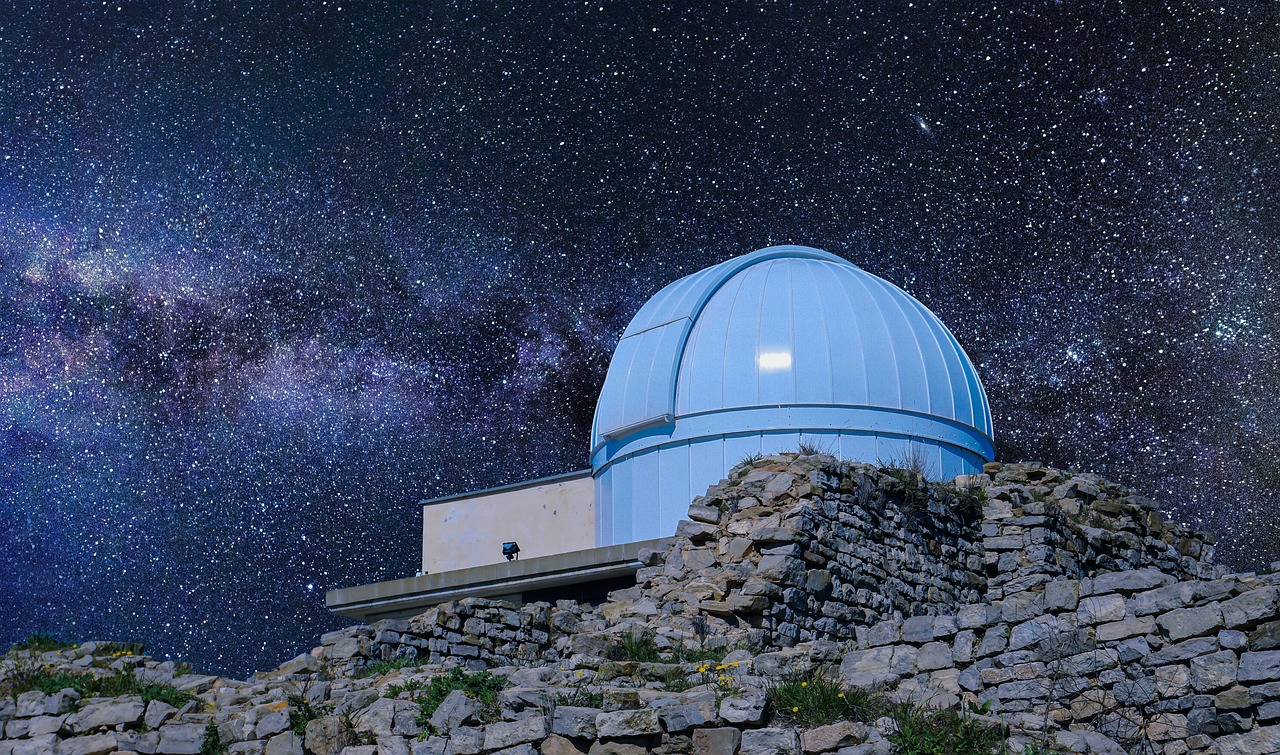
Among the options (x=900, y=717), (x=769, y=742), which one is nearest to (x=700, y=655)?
(x=769, y=742)

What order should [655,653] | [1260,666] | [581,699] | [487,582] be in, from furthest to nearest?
1. [487,582]
2. [655,653]
3. [581,699]
4. [1260,666]

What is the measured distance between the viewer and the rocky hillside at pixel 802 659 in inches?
410

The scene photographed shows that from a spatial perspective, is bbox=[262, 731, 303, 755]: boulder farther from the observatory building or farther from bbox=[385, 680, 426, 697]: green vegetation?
the observatory building

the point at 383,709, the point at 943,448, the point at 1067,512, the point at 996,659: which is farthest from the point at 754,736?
the point at 943,448

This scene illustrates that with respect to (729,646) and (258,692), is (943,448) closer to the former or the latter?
(729,646)

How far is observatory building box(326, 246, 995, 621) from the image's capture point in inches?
782

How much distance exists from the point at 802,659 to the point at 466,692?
11.1 feet

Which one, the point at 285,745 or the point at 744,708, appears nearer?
the point at 744,708

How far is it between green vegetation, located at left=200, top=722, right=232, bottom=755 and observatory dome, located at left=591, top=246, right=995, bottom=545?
910cm

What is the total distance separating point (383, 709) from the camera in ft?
38.7

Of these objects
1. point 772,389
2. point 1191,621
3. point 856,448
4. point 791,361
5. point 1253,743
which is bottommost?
point 1253,743

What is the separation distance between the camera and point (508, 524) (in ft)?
80.6

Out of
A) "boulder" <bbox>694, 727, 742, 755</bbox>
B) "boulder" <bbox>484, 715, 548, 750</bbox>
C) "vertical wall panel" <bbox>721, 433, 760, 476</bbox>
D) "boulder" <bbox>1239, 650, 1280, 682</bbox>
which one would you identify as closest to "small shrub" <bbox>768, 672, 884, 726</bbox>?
"boulder" <bbox>694, 727, 742, 755</bbox>

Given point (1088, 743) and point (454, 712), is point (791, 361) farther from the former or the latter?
point (1088, 743)
